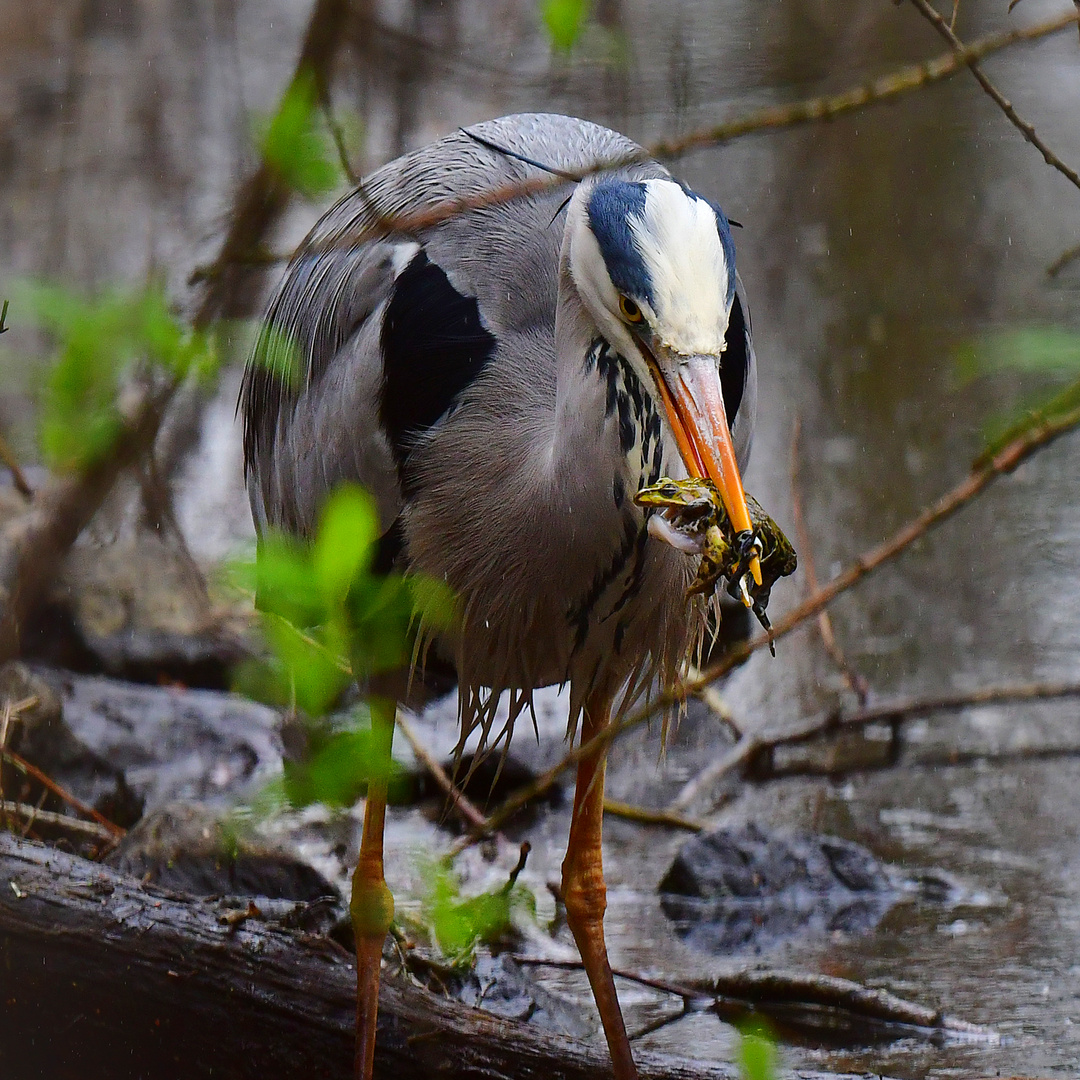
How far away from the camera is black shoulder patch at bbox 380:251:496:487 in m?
2.22

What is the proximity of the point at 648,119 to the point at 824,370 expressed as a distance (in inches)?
50.0

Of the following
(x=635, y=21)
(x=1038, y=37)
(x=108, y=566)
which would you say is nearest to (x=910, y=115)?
(x=635, y=21)

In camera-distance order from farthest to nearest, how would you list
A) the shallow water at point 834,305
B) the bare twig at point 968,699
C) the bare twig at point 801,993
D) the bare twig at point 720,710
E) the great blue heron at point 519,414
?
the bare twig at point 720,710
the shallow water at point 834,305
the bare twig at point 801,993
the great blue heron at point 519,414
the bare twig at point 968,699

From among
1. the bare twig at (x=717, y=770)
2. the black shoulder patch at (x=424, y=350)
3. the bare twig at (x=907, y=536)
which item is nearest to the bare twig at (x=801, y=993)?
the bare twig at (x=717, y=770)

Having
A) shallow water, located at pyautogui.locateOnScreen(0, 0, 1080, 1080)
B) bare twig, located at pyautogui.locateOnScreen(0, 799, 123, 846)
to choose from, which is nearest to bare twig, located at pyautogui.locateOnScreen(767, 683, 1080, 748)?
shallow water, located at pyautogui.locateOnScreen(0, 0, 1080, 1080)

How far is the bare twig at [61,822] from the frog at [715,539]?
6.24 ft

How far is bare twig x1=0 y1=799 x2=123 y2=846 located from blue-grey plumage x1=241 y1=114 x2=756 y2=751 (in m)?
0.85

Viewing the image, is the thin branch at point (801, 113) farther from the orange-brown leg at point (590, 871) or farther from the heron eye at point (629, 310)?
the orange-brown leg at point (590, 871)

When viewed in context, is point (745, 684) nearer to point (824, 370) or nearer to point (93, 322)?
Result: point (824, 370)

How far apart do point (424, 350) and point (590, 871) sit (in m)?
0.98

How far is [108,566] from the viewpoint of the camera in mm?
4203

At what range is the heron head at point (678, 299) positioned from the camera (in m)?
1.58

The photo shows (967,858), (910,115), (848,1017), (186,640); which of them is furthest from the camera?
(910,115)

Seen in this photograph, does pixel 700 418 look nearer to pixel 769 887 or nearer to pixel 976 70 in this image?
pixel 976 70
